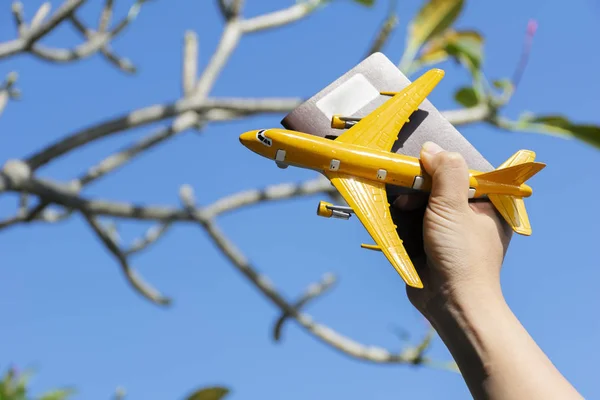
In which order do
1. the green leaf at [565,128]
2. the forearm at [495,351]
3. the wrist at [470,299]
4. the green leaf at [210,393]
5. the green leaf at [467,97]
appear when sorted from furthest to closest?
the green leaf at [467,97] < the green leaf at [565,128] < the green leaf at [210,393] < the wrist at [470,299] < the forearm at [495,351]

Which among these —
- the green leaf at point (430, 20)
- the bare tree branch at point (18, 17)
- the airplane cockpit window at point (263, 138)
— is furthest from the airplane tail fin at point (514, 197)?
the bare tree branch at point (18, 17)

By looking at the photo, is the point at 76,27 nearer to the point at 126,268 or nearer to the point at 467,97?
the point at 126,268

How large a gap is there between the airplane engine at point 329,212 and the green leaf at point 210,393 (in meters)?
0.61

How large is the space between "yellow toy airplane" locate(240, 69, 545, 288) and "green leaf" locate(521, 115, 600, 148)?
814 mm

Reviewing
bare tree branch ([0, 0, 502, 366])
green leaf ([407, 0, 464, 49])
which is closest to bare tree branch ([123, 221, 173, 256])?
bare tree branch ([0, 0, 502, 366])

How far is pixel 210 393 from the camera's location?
4.99 ft

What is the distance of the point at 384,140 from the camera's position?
3.82 feet

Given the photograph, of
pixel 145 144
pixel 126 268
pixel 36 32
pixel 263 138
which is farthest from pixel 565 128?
pixel 36 32

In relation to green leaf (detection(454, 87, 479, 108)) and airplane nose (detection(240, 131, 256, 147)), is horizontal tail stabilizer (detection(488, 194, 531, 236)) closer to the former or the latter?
airplane nose (detection(240, 131, 256, 147))

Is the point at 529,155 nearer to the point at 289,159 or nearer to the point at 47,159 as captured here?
the point at 289,159

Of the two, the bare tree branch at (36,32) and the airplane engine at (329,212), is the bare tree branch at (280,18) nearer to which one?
the bare tree branch at (36,32)

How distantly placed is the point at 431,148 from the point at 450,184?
0.29ft

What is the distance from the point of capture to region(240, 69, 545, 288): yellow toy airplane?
3.59 feet

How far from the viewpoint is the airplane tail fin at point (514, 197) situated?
1125 millimetres
